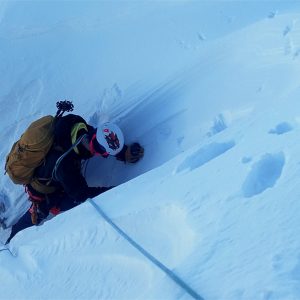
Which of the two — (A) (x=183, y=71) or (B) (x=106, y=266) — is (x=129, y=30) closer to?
(A) (x=183, y=71)

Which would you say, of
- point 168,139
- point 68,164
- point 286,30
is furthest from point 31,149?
point 286,30

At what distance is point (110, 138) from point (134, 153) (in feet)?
0.71

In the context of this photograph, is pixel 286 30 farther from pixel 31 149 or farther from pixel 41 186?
pixel 41 186

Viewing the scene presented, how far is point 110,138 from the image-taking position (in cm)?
292

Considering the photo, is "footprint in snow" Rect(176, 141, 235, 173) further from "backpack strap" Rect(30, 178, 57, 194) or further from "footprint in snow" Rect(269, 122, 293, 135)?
"backpack strap" Rect(30, 178, 57, 194)

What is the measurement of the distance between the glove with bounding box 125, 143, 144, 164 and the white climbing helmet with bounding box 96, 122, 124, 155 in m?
0.07

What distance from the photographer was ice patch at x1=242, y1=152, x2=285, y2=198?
66.6 inches

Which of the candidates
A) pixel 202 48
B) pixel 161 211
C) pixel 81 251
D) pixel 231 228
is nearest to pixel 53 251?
pixel 81 251

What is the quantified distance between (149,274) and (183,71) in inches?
74.6

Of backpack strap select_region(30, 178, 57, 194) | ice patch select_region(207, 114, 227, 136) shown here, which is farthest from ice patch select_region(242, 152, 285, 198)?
backpack strap select_region(30, 178, 57, 194)

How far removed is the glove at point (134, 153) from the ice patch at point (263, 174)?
1357 millimetres

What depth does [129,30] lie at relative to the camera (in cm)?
387

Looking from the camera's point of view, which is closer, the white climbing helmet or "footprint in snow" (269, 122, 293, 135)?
"footprint in snow" (269, 122, 293, 135)

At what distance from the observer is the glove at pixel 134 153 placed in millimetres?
3012
